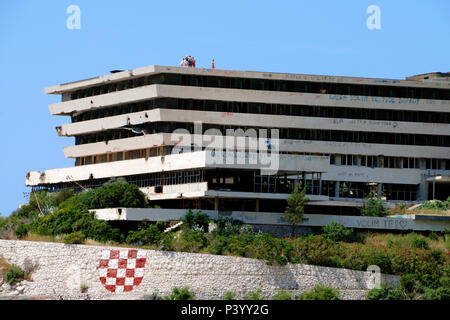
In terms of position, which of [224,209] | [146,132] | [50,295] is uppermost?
[146,132]

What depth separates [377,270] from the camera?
183ft

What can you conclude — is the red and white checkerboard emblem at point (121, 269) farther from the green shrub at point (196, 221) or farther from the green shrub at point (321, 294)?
the green shrub at point (321, 294)

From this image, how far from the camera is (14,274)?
56344mm

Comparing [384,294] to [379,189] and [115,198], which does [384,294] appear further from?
[379,189]

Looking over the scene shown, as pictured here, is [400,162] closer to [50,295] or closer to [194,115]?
[194,115]

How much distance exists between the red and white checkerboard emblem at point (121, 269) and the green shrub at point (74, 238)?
8.29 ft

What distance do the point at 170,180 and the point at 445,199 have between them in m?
25.9

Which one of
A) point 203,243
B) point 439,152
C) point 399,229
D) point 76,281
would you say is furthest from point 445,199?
point 76,281

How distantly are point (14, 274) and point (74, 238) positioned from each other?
4.16 meters

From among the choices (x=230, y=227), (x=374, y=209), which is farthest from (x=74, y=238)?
(x=374, y=209)

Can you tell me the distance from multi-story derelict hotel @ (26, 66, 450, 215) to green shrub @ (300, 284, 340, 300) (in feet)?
57.0

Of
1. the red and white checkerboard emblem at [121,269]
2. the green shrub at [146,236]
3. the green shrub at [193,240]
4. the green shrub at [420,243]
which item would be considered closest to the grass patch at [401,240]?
the green shrub at [420,243]

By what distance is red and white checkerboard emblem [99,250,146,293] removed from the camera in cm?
5297

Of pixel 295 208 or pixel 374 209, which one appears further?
pixel 374 209
